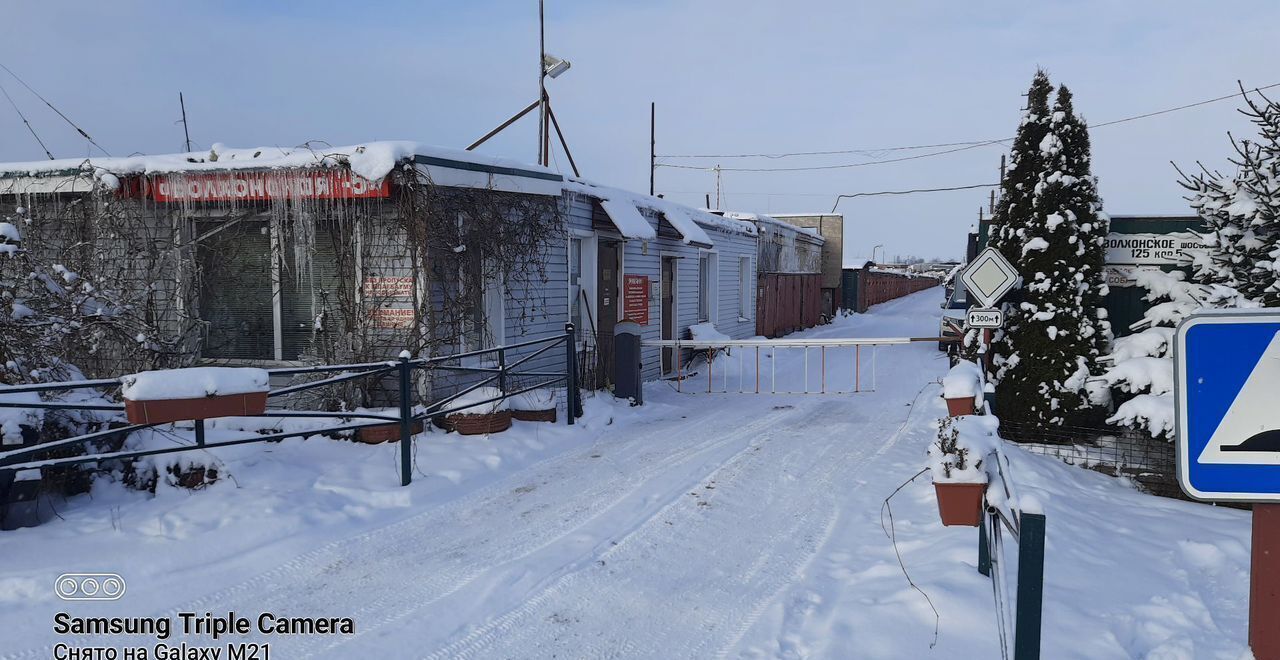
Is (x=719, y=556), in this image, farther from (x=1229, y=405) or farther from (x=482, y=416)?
(x=482, y=416)

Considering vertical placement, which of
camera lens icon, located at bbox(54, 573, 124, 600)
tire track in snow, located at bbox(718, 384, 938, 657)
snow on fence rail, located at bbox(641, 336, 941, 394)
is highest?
snow on fence rail, located at bbox(641, 336, 941, 394)

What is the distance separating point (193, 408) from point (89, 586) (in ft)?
4.06

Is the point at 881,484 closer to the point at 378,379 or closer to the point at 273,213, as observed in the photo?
the point at 378,379

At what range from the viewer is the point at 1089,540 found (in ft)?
19.1

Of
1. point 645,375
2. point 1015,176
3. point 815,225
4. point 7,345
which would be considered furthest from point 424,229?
point 815,225

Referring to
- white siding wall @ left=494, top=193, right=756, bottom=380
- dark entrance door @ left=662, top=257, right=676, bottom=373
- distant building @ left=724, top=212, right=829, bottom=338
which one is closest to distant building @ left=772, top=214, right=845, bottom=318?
distant building @ left=724, top=212, right=829, bottom=338

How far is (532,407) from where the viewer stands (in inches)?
348

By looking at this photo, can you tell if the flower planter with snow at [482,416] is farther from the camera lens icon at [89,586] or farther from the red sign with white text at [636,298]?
the red sign with white text at [636,298]

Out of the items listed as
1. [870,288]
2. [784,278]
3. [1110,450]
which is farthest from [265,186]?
[870,288]

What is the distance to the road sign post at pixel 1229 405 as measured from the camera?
1.89 metres

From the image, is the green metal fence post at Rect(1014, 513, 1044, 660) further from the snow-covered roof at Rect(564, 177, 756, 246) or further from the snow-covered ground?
the snow-covered roof at Rect(564, 177, 756, 246)

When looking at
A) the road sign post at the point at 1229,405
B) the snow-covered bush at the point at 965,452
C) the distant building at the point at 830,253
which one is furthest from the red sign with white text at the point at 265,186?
the distant building at the point at 830,253

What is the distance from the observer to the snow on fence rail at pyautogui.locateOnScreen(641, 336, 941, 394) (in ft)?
41.6

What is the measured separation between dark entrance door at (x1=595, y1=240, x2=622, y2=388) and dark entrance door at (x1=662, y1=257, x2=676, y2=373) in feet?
7.63
